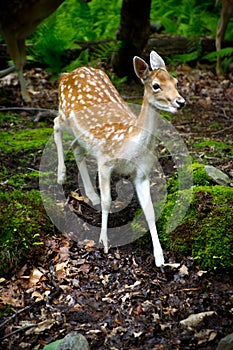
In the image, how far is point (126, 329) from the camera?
343cm

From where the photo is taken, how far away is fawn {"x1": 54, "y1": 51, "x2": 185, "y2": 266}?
394 cm

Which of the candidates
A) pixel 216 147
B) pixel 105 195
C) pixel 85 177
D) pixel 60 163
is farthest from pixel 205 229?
pixel 216 147

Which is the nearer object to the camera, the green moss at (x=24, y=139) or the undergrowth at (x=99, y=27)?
the green moss at (x=24, y=139)

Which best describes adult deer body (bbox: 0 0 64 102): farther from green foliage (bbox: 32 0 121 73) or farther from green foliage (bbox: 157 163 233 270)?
green foliage (bbox: 157 163 233 270)

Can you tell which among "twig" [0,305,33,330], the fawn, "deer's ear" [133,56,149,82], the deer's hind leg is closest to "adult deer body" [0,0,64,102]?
the fawn

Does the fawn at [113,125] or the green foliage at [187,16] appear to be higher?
the fawn at [113,125]

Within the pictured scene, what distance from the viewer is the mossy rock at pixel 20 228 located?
413cm

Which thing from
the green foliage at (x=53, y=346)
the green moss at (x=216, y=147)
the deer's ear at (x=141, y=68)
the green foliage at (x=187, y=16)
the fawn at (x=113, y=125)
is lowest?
the green foliage at (x=187, y=16)

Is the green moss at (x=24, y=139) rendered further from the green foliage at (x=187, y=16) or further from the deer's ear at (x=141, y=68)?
the green foliage at (x=187, y=16)

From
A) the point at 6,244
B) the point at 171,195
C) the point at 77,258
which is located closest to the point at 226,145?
the point at 171,195

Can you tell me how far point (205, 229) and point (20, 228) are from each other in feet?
5.17

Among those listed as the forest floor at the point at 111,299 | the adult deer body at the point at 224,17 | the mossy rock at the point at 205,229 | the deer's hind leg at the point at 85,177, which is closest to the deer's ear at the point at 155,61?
the mossy rock at the point at 205,229

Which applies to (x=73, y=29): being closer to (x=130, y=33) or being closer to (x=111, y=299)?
(x=130, y=33)

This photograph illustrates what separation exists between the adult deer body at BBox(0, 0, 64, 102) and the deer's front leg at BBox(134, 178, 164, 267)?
2455 mm
